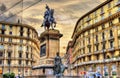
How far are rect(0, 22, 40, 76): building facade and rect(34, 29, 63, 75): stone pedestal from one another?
182 feet

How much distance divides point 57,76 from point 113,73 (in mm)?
37074

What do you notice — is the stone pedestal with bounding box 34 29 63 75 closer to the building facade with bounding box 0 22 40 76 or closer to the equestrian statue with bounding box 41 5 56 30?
the equestrian statue with bounding box 41 5 56 30

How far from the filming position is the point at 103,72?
64688mm

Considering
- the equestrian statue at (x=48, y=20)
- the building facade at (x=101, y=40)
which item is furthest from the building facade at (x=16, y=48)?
the equestrian statue at (x=48, y=20)

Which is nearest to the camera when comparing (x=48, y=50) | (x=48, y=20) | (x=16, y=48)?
(x=48, y=50)

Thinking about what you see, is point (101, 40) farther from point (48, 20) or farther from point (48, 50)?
point (48, 50)

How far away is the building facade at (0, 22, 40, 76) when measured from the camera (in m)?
85.4

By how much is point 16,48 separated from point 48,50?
61876 millimetres

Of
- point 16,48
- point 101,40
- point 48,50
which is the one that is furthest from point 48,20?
point 16,48

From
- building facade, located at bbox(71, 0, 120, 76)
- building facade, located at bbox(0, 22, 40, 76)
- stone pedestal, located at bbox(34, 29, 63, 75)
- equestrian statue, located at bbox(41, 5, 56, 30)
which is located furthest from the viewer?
building facade, located at bbox(0, 22, 40, 76)

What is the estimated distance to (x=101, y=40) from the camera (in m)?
67.8

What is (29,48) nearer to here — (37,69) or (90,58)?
(90,58)

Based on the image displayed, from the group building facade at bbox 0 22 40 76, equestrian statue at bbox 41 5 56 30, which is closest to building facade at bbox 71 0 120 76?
building facade at bbox 0 22 40 76

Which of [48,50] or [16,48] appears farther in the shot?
[16,48]
